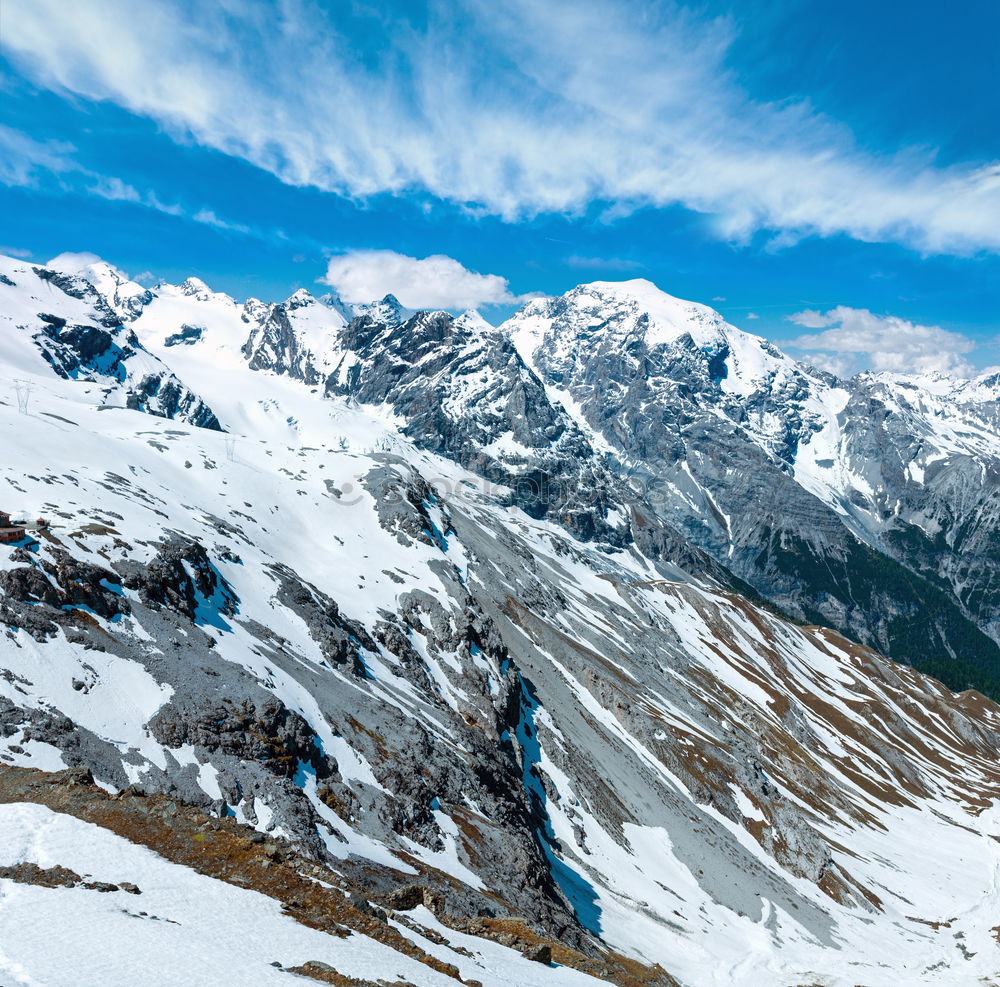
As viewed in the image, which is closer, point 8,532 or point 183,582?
point 8,532

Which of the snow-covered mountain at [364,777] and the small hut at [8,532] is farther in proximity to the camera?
the small hut at [8,532]

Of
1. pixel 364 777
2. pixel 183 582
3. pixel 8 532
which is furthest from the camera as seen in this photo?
pixel 183 582

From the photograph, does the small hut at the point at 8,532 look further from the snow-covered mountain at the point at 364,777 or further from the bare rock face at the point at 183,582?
the bare rock face at the point at 183,582

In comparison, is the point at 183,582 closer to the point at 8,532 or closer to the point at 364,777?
the point at 8,532

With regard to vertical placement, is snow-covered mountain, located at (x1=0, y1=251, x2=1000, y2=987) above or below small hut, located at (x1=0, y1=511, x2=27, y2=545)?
below

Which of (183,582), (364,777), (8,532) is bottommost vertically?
(364,777)

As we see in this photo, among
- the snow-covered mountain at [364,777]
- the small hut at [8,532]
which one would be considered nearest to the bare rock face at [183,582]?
the snow-covered mountain at [364,777]

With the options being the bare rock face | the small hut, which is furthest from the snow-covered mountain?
the small hut

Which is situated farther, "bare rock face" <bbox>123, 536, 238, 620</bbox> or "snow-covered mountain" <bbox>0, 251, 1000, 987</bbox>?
"bare rock face" <bbox>123, 536, 238, 620</bbox>

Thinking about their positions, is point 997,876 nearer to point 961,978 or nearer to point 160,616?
point 961,978

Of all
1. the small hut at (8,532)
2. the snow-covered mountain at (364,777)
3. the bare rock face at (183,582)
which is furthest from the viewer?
the bare rock face at (183,582)

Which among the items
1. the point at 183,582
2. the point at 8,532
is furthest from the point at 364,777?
the point at 8,532

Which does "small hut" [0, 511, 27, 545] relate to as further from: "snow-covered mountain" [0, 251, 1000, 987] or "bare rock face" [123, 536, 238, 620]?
"bare rock face" [123, 536, 238, 620]

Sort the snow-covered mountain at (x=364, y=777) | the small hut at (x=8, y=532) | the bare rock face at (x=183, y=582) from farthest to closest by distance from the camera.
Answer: the bare rock face at (x=183, y=582) < the small hut at (x=8, y=532) < the snow-covered mountain at (x=364, y=777)
